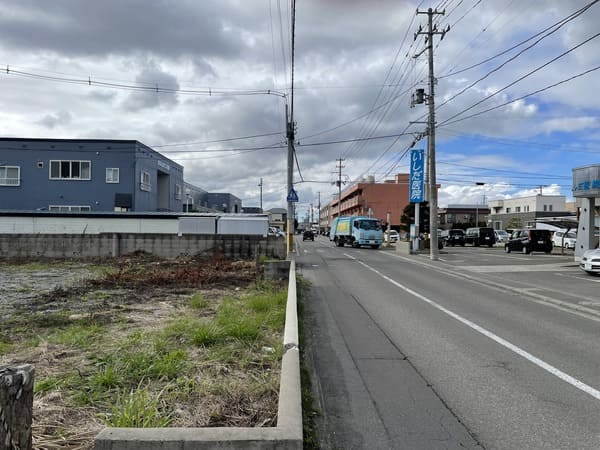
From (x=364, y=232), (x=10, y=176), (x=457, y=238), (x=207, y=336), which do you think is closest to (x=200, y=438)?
(x=207, y=336)

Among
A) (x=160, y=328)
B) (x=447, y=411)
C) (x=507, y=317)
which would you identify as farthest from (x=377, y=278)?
(x=447, y=411)

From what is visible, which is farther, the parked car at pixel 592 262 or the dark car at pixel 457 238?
the dark car at pixel 457 238

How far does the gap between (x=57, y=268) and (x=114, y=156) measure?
64.8 feet

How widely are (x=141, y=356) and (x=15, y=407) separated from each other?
275cm

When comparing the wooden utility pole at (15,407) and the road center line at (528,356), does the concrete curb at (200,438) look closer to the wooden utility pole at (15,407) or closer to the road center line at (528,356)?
the wooden utility pole at (15,407)

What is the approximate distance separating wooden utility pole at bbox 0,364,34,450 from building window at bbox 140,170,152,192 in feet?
123

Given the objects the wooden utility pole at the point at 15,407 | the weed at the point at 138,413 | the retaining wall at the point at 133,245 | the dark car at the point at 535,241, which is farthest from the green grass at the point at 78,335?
the dark car at the point at 535,241

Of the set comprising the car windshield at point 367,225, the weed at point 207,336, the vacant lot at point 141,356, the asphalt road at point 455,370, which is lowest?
the asphalt road at point 455,370

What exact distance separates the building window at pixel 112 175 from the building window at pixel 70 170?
1.43m

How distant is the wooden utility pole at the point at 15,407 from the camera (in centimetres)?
265

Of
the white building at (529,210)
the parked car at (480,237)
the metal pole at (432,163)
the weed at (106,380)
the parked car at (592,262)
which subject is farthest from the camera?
the white building at (529,210)

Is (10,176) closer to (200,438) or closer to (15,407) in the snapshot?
(15,407)

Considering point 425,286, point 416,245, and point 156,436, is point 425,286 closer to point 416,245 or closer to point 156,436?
point 156,436

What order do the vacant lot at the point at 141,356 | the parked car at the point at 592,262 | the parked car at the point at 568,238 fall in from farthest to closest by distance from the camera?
the parked car at the point at 568,238
the parked car at the point at 592,262
the vacant lot at the point at 141,356
